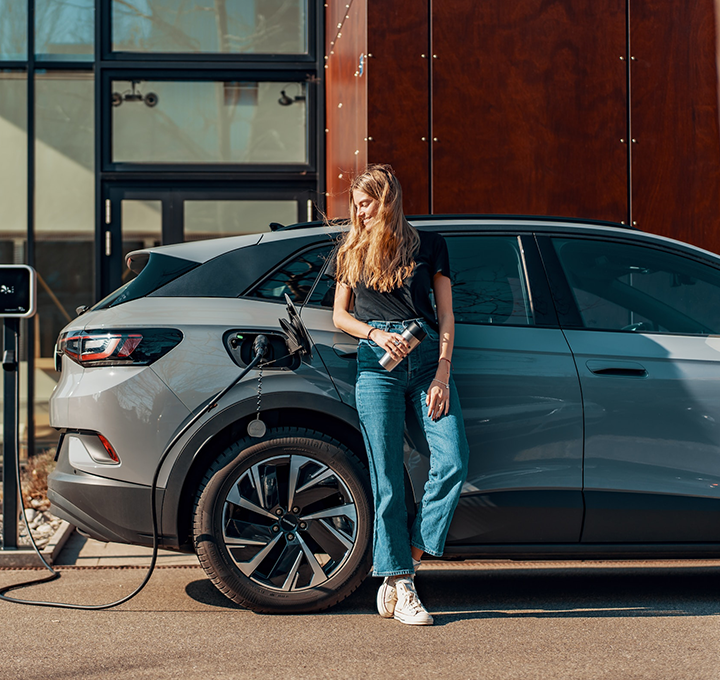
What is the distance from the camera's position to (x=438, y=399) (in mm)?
3586

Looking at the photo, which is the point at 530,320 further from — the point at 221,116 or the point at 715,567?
the point at 221,116

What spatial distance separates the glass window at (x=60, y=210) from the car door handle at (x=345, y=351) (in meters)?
5.20

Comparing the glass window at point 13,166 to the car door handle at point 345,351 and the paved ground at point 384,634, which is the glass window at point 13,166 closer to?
the paved ground at point 384,634

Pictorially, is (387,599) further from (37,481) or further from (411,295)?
(37,481)

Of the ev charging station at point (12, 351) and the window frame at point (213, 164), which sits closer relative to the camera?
the ev charging station at point (12, 351)

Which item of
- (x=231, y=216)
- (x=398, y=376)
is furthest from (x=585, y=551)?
(x=231, y=216)

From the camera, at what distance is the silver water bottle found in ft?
11.8

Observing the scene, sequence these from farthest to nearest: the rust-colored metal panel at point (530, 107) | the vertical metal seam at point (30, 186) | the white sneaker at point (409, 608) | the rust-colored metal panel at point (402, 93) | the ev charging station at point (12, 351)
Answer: the vertical metal seam at point (30, 186), the rust-colored metal panel at point (530, 107), the rust-colored metal panel at point (402, 93), the ev charging station at point (12, 351), the white sneaker at point (409, 608)

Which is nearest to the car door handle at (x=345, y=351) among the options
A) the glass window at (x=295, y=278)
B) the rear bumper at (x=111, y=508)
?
the glass window at (x=295, y=278)

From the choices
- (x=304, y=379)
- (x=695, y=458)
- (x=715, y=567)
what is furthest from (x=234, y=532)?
(x=715, y=567)

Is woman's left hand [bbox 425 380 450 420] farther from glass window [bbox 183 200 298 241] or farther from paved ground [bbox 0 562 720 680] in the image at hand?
glass window [bbox 183 200 298 241]

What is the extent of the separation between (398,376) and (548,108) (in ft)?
12.4

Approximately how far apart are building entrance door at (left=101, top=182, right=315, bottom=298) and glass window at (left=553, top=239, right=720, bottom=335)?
4.52 m

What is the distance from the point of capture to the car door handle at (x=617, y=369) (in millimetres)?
3822
